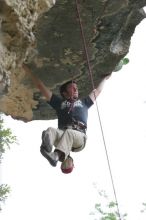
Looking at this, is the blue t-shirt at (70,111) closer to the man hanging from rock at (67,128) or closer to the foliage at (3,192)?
the man hanging from rock at (67,128)

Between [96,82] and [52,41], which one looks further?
[96,82]

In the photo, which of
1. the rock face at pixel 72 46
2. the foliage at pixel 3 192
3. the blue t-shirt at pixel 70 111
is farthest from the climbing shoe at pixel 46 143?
the foliage at pixel 3 192

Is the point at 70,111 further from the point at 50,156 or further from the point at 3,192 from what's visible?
the point at 3,192

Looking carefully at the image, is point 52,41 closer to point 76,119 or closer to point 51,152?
point 76,119

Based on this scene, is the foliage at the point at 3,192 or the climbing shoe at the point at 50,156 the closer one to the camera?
the climbing shoe at the point at 50,156

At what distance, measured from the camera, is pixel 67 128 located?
20.9ft

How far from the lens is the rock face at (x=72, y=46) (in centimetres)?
704

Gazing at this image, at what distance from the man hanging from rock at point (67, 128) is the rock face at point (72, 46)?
764 millimetres

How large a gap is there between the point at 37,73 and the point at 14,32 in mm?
3076

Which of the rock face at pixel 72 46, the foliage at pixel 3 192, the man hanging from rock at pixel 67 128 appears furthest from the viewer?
the foliage at pixel 3 192

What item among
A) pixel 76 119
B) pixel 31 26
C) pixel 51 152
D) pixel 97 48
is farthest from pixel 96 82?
pixel 31 26

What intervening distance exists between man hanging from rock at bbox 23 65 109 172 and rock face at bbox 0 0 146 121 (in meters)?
0.76

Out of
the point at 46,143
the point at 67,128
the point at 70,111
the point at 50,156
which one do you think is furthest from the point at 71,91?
the point at 50,156

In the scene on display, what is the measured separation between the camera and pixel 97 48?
7.87m
